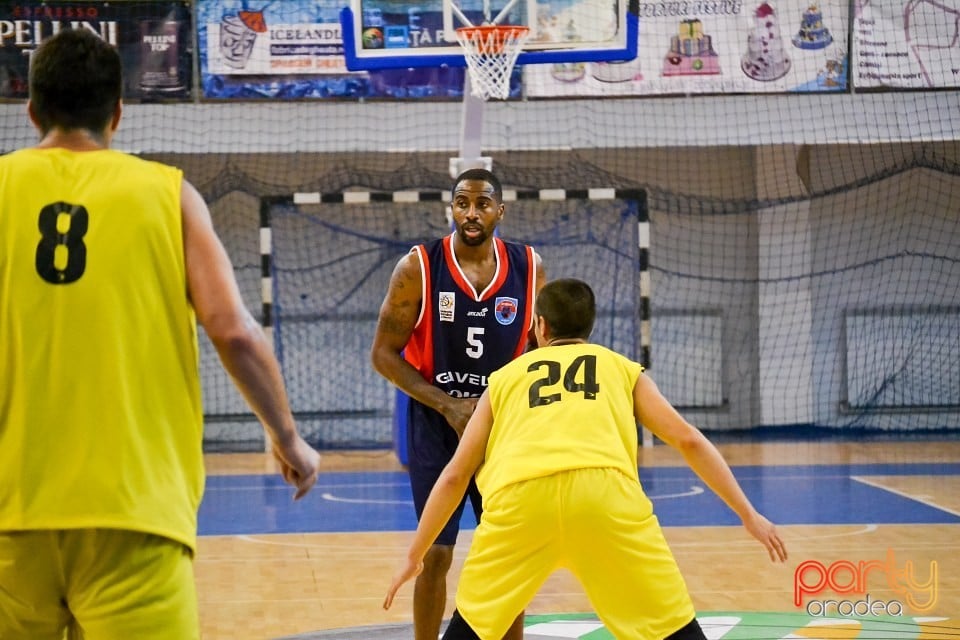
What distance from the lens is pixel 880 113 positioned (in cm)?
1411

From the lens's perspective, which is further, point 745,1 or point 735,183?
point 735,183

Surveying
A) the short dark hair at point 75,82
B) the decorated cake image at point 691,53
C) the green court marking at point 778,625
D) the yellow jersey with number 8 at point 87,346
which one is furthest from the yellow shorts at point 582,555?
the decorated cake image at point 691,53

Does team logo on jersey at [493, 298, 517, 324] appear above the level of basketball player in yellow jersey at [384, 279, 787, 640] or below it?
above

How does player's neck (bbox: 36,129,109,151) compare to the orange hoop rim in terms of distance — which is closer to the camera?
player's neck (bbox: 36,129,109,151)

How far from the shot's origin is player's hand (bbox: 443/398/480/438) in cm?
518

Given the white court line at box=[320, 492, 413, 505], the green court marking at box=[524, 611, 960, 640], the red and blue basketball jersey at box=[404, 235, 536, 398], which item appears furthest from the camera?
the white court line at box=[320, 492, 413, 505]

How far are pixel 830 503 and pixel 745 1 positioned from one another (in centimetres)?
587

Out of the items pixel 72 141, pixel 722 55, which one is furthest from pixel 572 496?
pixel 722 55

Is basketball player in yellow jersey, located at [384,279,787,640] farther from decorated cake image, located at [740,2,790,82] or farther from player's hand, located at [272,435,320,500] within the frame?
decorated cake image, located at [740,2,790,82]

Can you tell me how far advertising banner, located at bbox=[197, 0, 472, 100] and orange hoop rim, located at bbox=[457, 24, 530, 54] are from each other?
5054 mm

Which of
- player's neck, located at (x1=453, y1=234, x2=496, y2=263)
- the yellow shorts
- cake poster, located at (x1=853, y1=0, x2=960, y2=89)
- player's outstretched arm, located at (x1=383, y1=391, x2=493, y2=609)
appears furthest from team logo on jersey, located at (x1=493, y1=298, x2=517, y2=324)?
cake poster, located at (x1=853, y1=0, x2=960, y2=89)

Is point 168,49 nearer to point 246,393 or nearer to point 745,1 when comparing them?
point 745,1

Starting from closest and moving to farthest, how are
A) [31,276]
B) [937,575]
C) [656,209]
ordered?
[31,276]
[937,575]
[656,209]

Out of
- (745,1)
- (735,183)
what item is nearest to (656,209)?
(735,183)
